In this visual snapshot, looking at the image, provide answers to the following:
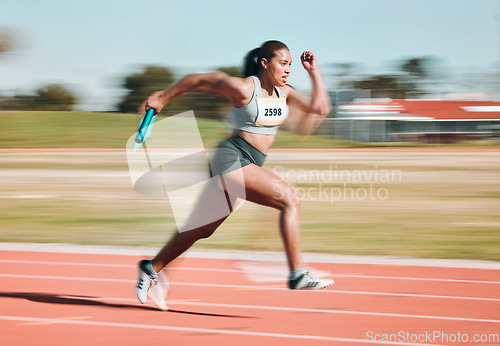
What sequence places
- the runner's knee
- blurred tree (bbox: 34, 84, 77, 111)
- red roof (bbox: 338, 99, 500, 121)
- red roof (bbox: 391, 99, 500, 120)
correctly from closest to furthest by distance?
1. the runner's knee
2. red roof (bbox: 338, 99, 500, 121)
3. red roof (bbox: 391, 99, 500, 120)
4. blurred tree (bbox: 34, 84, 77, 111)

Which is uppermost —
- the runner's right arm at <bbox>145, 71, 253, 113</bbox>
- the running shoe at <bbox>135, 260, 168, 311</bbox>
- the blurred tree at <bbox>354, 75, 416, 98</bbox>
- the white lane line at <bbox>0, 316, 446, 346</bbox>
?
the runner's right arm at <bbox>145, 71, 253, 113</bbox>

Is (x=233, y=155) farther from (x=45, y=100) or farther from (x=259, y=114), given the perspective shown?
(x=45, y=100)

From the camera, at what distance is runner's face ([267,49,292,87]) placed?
502 cm

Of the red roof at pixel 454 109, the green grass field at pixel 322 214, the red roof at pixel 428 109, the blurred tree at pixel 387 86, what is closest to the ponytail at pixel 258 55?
the green grass field at pixel 322 214

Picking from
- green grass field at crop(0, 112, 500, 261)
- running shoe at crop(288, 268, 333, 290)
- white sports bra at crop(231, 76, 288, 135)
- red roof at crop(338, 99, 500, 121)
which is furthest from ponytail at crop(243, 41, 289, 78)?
red roof at crop(338, 99, 500, 121)

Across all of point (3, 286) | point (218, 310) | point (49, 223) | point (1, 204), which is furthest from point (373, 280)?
point (1, 204)

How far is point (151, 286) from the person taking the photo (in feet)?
17.2

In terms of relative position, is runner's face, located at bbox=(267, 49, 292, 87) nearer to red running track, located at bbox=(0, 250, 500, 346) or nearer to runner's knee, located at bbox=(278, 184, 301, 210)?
runner's knee, located at bbox=(278, 184, 301, 210)

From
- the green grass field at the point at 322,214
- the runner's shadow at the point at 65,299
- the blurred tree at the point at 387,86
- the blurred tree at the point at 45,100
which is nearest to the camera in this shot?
the runner's shadow at the point at 65,299

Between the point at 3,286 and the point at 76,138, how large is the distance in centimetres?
5357

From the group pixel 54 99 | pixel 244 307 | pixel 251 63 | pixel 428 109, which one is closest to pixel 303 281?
pixel 244 307

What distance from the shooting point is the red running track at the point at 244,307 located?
15.3 feet

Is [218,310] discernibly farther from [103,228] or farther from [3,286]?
[103,228]

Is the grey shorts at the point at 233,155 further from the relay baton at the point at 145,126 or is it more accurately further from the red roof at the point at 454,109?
the red roof at the point at 454,109
